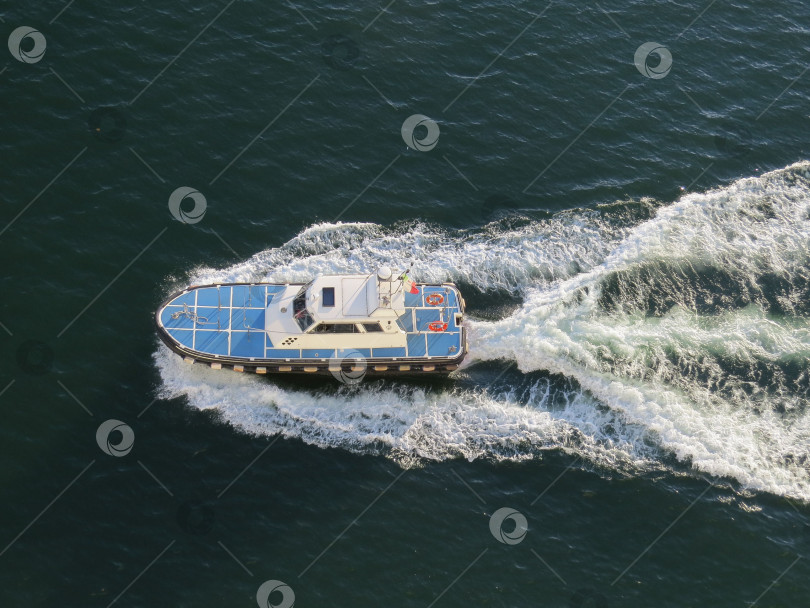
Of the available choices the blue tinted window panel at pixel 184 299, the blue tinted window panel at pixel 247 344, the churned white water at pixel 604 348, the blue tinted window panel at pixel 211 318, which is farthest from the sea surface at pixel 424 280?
the blue tinted window panel at pixel 211 318

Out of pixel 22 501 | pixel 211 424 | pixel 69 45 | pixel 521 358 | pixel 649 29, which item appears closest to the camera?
pixel 22 501

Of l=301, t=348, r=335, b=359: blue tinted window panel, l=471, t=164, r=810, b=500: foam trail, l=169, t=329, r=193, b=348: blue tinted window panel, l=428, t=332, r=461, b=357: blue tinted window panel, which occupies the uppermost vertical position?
l=169, t=329, r=193, b=348: blue tinted window panel

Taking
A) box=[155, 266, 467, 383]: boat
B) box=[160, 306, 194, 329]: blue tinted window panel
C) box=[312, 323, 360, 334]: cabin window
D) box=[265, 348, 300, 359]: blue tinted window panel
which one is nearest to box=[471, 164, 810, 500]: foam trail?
box=[155, 266, 467, 383]: boat

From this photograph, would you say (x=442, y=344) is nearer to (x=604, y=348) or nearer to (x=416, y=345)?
(x=416, y=345)

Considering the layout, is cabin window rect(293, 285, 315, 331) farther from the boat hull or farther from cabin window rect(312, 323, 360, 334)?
the boat hull

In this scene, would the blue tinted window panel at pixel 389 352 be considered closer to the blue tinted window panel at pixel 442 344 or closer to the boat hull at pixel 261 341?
the boat hull at pixel 261 341

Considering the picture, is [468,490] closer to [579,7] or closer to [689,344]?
[689,344]

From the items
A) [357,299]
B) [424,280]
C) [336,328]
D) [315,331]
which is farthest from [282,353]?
[424,280]

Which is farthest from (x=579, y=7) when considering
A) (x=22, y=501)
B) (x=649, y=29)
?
(x=22, y=501)
